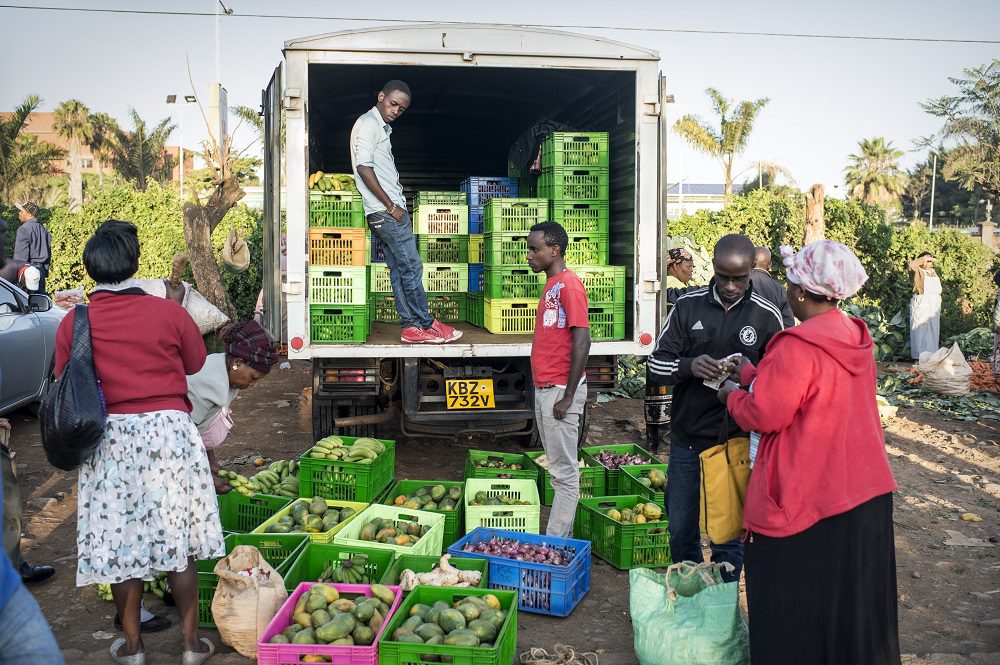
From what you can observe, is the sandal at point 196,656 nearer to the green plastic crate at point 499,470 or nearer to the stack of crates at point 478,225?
the green plastic crate at point 499,470

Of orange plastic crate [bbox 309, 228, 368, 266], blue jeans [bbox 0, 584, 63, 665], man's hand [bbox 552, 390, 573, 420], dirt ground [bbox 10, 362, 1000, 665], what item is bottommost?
dirt ground [bbox 10, 362, 1000, 665]

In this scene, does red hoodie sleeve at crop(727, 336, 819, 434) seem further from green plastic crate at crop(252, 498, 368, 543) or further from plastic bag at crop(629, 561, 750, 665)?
green plastic crate at crop(252, 498, 368, 543)

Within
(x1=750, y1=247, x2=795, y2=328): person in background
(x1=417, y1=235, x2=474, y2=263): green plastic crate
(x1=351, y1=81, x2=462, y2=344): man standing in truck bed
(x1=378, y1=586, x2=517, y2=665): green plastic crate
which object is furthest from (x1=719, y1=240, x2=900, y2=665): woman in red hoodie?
(x1=417, y1=235, x2=474, y2=263): green plastic crate

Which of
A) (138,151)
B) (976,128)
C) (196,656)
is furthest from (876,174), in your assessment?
(196,656)

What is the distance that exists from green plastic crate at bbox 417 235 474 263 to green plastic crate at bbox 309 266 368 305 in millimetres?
1529

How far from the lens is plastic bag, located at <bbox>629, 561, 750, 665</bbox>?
3520 millimetres

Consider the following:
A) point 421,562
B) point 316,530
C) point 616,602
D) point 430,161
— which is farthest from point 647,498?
point 430,161

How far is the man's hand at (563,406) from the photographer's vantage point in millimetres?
4871

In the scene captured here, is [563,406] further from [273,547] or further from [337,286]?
[337,286]

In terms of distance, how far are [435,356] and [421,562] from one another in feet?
7.77

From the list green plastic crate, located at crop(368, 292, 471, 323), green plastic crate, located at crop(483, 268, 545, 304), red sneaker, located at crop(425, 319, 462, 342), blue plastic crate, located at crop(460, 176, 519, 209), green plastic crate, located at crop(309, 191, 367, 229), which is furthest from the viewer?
blue plastic crate, located at crop(460, 176, 519, 209)

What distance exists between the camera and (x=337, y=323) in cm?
676

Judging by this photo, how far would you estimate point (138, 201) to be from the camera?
18125 mm

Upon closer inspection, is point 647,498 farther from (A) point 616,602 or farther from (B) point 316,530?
(B) point 316,530
